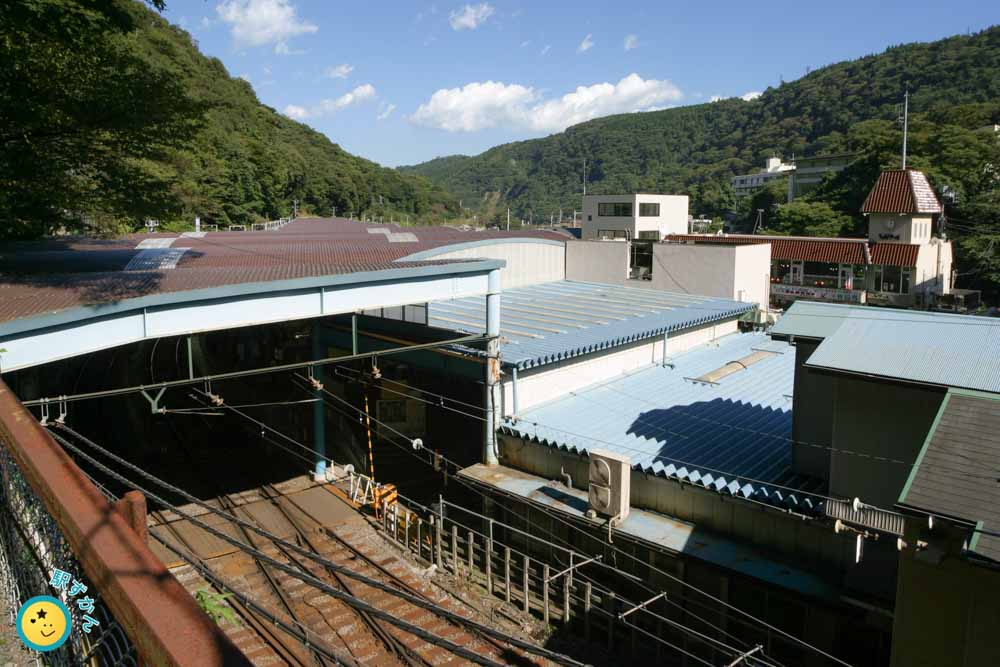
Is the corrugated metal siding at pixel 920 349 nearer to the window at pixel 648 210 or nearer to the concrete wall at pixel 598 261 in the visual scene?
the concrete wall at pixel 598 261

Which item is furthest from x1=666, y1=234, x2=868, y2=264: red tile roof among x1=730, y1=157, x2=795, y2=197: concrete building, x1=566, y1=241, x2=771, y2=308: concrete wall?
x1=730, y1=157, x2=795, y2=197: concrete building

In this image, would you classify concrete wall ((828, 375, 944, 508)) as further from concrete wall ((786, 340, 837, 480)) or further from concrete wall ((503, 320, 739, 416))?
concrete wall ((503, 320, 739, 416))

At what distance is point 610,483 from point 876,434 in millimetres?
3584

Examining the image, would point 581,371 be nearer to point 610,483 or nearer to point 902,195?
point 610,483

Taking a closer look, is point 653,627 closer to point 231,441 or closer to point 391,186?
point 231,441

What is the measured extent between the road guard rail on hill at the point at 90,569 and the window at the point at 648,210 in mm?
42595

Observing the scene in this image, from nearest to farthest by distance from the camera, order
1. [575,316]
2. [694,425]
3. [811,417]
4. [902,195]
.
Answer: [811,417]
[694,425]
[575,316]
[902,195]

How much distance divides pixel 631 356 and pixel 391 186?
93.1 meters

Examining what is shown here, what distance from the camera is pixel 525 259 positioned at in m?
22.0

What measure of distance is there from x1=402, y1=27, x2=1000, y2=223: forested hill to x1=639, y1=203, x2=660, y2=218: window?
29687 millimetres

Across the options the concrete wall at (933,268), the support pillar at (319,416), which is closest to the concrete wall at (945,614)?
the support pillar at (319,416)

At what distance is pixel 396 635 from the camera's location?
10.4m

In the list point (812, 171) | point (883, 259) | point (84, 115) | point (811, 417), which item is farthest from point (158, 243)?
point (812, 171)

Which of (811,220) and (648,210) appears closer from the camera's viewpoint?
(648,210)
